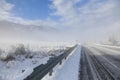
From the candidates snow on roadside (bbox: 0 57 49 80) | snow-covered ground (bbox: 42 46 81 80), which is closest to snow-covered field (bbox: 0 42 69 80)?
snow on roadside (bbox: 0 57 49 80)

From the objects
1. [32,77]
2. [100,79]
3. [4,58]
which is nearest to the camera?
[32,77]

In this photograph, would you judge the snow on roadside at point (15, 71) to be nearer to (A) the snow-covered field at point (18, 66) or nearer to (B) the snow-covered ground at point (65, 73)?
(A) the snow-covered field at point (18, 66)

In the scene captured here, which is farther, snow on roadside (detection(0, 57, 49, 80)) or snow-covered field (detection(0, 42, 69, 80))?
snow-covered field (detection(0, 42, 69, 80))

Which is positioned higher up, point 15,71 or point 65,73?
point 65,73

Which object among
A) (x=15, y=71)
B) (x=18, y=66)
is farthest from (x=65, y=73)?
(x=18, y=66)

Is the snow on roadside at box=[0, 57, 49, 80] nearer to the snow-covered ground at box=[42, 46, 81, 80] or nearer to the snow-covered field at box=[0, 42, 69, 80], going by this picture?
the snow-covered field at box=[0, 42, 69, 80]

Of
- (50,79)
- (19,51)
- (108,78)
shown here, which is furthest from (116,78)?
(19,51)

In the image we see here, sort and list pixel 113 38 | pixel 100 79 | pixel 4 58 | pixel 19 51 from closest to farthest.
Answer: pixel 100 79 → pixel 4 58 → pixel 19 51 → pixel 113 38

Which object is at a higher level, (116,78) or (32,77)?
(32,77)

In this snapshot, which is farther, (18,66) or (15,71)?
(18,66)

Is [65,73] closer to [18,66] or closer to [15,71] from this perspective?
[15,71]

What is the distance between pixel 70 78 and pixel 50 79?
110cm

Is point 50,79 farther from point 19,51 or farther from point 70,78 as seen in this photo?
point 19,51

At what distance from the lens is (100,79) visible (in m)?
10.0
